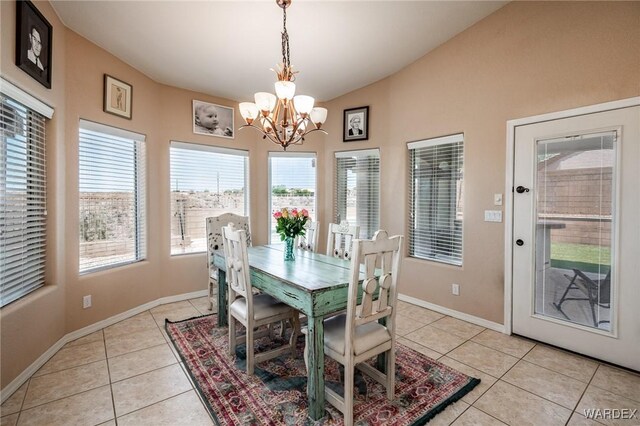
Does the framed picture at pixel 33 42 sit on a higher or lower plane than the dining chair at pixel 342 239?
higher

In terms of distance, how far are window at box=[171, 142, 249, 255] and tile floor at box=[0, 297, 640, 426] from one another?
1.41 metres

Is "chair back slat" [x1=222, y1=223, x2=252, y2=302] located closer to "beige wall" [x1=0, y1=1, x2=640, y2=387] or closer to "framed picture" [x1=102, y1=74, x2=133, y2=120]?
"beige wall" [x1=0, y1=1, x2=640, y2=387]

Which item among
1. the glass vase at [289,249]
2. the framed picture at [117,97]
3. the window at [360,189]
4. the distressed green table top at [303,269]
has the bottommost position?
the distressed green table top at [303,269]

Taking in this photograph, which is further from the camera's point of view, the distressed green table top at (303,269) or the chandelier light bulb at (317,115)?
the chandelier light bulb at (317,115)

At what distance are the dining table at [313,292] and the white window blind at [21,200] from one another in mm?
1700

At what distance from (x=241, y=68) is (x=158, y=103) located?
1200 mm

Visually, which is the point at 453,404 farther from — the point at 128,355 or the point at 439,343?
the point at 128,355

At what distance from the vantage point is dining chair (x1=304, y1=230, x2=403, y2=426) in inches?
67.1

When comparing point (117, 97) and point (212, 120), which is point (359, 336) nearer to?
point (117, 97)

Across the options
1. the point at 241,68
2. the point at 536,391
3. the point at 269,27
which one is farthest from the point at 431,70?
the point at 536,391

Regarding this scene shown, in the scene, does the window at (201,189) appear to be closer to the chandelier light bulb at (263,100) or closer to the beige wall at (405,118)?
the beige wall at (405,118)

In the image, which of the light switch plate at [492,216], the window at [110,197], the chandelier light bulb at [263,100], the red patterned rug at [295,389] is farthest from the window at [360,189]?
the window at [110,197]

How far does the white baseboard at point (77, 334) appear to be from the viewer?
206cm

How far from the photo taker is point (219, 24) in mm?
2678
